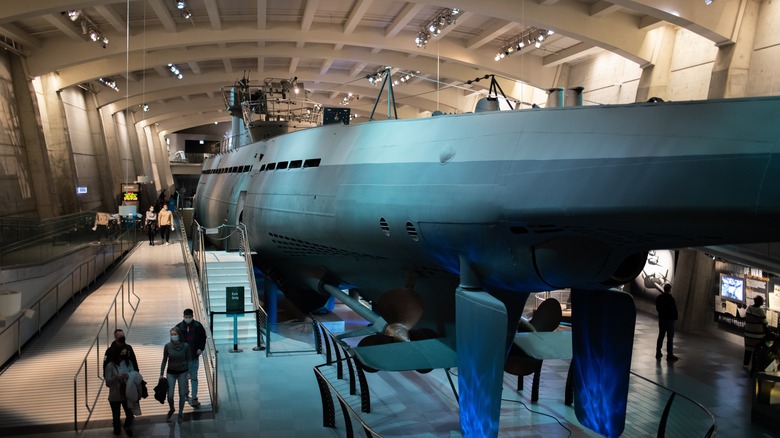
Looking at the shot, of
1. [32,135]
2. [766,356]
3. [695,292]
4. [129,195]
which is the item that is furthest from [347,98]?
[766,356]

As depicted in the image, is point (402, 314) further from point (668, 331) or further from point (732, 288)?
point (732, 288)

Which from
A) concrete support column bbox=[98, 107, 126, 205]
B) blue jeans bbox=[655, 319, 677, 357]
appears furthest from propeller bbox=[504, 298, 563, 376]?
concrete support column bbox=[98, 107, 126, 205]

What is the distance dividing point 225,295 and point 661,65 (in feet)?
40.1

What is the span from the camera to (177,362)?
22.8ft

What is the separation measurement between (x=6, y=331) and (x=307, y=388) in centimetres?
415

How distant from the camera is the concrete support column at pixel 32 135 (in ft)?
58.1

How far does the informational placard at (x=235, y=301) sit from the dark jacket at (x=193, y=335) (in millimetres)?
2670

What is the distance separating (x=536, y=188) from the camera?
5.87 m

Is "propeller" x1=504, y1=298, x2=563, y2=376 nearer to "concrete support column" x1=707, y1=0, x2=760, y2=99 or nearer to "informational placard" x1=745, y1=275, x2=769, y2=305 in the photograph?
"informational placard" x1=745, y1=275, x2=769, y2=305

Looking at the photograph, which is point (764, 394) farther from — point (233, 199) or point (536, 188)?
point (233, 199)

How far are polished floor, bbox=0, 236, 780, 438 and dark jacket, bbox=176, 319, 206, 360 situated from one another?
0.83 meters

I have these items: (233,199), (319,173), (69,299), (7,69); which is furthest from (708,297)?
(7,69)

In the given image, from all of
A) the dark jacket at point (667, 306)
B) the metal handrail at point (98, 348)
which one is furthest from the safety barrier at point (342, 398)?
the dark jacket at point (667, 306)

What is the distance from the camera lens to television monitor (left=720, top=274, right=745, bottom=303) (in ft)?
42.8
